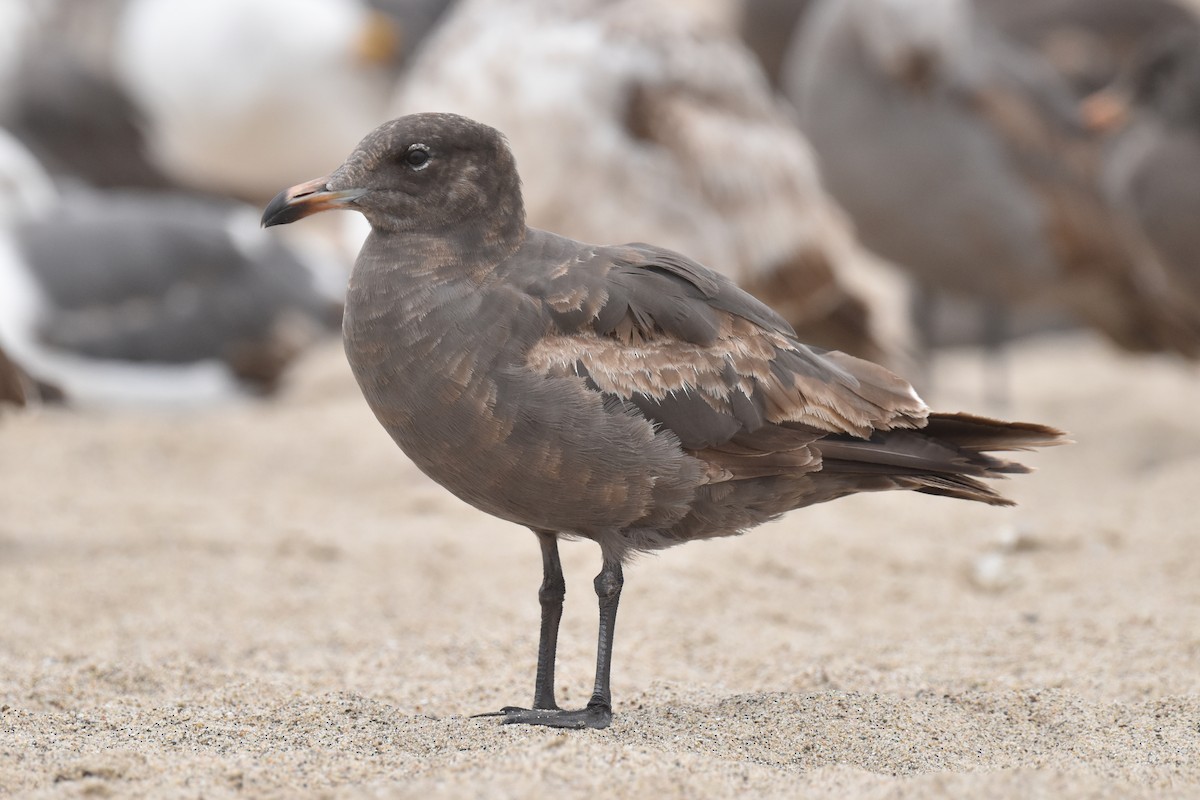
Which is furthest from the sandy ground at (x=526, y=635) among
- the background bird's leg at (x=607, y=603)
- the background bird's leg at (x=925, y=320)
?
the background bird's leg at (x=925, y=320)

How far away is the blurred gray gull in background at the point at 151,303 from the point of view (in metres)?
7.53

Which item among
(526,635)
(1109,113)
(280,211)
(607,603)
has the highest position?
(1109,113)

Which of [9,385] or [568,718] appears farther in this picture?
[9,385]

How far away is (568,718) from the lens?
3.27m

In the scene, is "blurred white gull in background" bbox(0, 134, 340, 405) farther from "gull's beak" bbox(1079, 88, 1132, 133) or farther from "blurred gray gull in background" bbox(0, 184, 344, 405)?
"gull's beak" bbox(1079, 88, 1132, 133)

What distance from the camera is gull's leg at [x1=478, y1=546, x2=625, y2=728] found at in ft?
10.8

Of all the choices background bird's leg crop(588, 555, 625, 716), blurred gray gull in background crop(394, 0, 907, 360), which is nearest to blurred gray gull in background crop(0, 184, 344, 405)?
blurred gray gull in background crop(394, 0, 907, 360)

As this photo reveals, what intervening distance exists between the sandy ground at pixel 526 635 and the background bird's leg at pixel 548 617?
7.8 inches

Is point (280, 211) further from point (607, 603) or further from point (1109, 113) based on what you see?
point (1109, 113)

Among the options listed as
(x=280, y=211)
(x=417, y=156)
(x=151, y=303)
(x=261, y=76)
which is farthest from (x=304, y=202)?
(x=261, y=76)

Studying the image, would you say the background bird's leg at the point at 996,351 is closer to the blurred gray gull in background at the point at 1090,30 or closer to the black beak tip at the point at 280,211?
the blurred gray gull in background at the point at 1090,30

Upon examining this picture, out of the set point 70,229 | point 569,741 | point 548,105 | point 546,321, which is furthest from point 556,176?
point 569,741

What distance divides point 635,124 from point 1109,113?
104 inches

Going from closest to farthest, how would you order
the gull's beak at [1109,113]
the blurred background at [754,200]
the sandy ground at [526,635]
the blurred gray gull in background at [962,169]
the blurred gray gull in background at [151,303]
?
the sandy ground at [526,635] → the blurred background at [754,200] → the blurred gray gull in background at [151,303] → the gull's beak at [1109,113] → the blurred gray gull in background at [962,169]
